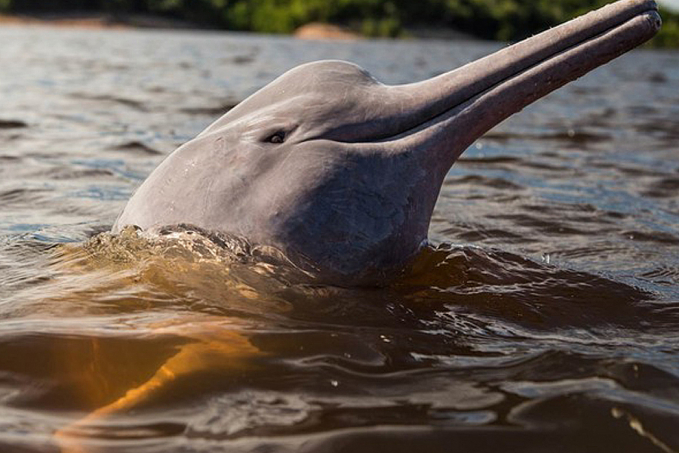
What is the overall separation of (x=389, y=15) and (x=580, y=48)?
81675mm

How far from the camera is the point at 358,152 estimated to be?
350 cm

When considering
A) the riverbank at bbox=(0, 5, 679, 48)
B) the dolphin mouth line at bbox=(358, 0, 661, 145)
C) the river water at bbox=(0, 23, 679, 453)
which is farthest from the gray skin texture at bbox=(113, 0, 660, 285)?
the riverbank at bbox=(0, 5, 679, 48)

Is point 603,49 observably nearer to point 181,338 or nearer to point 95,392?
point 181,338

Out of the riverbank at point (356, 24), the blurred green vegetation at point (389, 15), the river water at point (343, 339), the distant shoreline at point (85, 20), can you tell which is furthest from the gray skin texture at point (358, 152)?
the blurred green vegetation at point (389, 15)

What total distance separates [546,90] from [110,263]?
6.40 feet

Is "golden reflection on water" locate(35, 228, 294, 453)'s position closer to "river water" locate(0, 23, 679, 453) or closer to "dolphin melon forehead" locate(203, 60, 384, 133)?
"river water" locate(0, 23, 679, 453)

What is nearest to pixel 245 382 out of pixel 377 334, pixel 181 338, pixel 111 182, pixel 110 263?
pixel 181 338

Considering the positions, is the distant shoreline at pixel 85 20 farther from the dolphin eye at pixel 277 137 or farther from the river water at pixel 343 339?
the dolphin eye at pixel 277 137

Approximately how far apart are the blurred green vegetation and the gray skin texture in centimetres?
7673

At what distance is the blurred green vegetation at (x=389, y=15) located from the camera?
3164 inches

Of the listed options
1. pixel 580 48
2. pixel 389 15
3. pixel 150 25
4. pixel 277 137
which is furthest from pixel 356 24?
pixel 580 48

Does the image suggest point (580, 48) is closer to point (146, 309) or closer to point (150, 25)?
point (146, 309)

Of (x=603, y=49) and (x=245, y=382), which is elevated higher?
(x=603, y=49)

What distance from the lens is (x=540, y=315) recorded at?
3.64 metres
